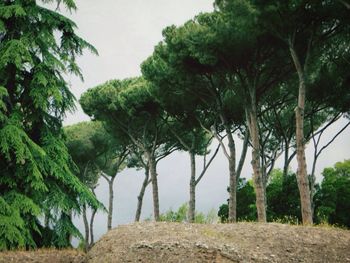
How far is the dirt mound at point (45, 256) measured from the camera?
9.18 m

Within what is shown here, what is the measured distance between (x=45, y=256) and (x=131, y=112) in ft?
45.9

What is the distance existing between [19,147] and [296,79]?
1301cm

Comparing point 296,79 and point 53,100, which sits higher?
point 296,79

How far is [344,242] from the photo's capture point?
10.6m

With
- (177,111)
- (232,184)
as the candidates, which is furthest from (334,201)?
(177,111)

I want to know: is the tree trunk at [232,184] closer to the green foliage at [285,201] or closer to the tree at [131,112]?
the green foliage at [285,201]

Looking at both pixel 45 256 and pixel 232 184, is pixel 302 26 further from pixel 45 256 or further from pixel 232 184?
pixel 45 256

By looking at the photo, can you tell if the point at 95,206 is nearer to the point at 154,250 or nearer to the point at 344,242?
the point at 154,250

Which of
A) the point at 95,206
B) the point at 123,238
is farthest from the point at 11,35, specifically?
the point at 123,238

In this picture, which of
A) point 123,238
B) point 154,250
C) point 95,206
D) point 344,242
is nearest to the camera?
point 154,250

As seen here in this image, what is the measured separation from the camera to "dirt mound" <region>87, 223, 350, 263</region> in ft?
29.5

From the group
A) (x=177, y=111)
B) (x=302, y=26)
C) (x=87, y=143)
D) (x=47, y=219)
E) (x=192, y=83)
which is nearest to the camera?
(x=47, y=219)

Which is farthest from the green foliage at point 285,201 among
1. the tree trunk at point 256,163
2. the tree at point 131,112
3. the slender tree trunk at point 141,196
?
the slender tree trunk at point 141,196

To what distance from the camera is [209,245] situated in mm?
9133
